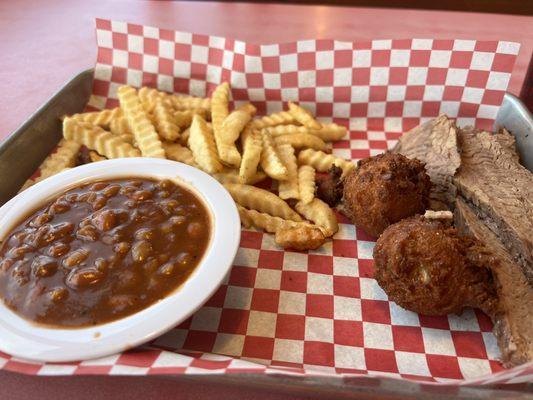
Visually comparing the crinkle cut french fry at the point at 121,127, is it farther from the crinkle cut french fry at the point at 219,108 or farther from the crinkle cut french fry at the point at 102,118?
the crinkle cut french fry at the point at 219,108

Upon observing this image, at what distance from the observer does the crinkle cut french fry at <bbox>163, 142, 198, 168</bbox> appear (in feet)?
8.20

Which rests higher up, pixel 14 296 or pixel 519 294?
pixel 14 296

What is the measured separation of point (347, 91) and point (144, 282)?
208 centimetres

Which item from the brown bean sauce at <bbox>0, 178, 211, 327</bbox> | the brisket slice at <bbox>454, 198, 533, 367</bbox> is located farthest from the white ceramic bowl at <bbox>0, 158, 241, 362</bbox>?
the brisket slice at <bbox>454, 198, 533, 367</bbox>

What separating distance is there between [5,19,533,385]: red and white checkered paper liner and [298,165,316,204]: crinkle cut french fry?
236 mm

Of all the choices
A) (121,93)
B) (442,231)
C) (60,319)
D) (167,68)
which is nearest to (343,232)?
(442,231)

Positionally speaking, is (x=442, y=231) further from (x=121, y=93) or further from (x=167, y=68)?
(x=167, y=68)

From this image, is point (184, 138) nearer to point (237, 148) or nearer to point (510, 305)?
point (237, 148)

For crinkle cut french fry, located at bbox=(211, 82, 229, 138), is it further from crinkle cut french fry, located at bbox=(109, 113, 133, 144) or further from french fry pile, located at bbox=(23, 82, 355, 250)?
crinkle cut french fry, located at bbox=(109, 113, 133, 144)

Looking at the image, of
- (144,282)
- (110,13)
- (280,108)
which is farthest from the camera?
(110,13)

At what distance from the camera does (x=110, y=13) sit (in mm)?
4824

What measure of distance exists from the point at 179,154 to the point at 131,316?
4.01ft

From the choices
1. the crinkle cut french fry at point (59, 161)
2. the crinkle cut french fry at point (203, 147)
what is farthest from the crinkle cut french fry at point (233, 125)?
the crinkle cut french fry at point (59, 161)

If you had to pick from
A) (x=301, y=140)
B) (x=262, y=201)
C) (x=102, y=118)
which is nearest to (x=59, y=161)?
(x=102, y=118)
